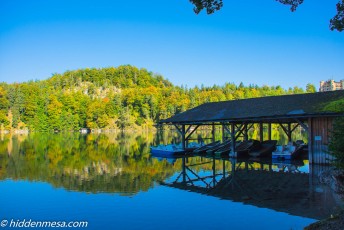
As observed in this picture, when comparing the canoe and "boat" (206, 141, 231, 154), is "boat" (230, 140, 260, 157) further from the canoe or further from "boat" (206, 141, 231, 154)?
the canoe

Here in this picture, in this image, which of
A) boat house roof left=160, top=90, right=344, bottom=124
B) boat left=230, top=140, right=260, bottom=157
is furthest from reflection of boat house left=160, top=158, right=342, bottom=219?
boat left=230, top=140, right=260, bottom=157

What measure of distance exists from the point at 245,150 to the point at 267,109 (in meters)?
4.11

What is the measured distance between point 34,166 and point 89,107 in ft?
275

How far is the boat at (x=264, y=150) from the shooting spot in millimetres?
25241

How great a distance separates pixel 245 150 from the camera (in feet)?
84.6

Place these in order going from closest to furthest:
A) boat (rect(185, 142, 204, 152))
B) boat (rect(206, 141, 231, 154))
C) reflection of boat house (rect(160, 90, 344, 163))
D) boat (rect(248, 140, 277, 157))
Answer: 1. reflection of boat house (rect(160, 90, 344, 163))
2. boat (rect(248, 140, 277, 157))
3. boat (rect(206, 141, 231, 154))
4. boat (rect(185, 142, 204, 152))

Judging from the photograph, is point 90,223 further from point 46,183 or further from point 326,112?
point 326,112

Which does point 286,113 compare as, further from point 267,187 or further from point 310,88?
point 310,88

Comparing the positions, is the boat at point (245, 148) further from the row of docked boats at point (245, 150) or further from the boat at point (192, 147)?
the boat at point (192, 147)

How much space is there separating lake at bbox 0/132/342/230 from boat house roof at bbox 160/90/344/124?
3369mm

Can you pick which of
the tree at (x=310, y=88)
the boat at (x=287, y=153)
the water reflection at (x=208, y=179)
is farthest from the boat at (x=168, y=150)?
the tree at (x=310, y=88)

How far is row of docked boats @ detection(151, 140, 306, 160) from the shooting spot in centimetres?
2370

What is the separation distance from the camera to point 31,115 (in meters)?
98.3

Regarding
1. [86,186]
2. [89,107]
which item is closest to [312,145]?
[86,186]
